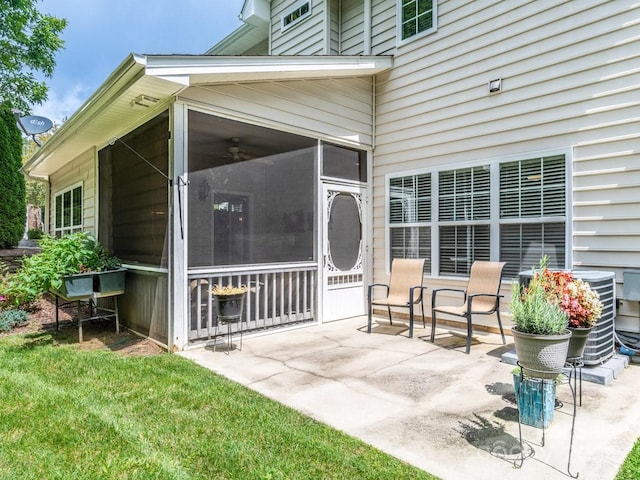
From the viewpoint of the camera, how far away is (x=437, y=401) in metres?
3.03

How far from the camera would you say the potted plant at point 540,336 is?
2322mm

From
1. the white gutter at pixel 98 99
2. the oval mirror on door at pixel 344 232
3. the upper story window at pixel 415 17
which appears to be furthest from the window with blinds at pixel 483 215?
the white gutter at pixel 98 99

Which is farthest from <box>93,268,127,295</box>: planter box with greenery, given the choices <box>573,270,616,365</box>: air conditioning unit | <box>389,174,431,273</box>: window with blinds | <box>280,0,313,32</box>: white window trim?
<box>280,0,313,32</box>: white window trim

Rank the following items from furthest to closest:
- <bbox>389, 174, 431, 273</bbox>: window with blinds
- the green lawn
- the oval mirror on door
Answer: the oval mirror on door
<bbox>389, 174, 431, 273</bbox>: window with blinds
the green lawn

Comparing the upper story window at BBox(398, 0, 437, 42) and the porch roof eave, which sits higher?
the upper story window at BBox(398, 0, 437, 42)

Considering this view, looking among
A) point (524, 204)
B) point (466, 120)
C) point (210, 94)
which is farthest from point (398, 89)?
point (210, 94)

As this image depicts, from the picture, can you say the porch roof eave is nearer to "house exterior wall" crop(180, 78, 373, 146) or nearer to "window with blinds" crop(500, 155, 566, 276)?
"house exterior wall" crop(180, 78, 373, 146)

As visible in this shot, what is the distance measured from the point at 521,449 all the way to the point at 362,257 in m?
4.15

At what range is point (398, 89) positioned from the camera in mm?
6078

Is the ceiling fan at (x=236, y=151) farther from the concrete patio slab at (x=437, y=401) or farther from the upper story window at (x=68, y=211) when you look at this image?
the upper story window at (x=68, y=211)

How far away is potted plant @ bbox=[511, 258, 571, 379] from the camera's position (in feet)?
7.62

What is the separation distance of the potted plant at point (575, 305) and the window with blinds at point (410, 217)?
9.45 feet

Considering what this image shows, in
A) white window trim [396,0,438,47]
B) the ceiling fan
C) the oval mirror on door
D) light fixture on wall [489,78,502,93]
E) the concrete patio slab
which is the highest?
white window trim [396,0,438,47]

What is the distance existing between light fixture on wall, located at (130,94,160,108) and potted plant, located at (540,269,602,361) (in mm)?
4016
